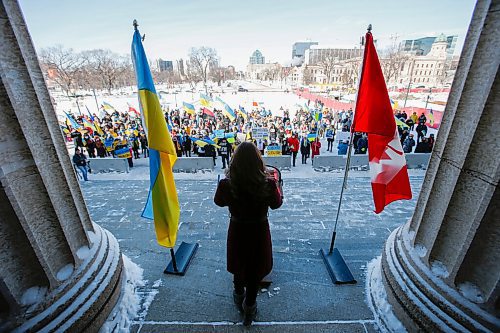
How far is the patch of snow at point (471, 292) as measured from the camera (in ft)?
8.05

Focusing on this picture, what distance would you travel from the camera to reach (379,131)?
3541mm

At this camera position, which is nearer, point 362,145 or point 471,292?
point 471,292

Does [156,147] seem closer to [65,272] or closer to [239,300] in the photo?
[65,272]

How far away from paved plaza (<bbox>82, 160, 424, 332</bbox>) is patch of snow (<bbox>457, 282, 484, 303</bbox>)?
1112 mm

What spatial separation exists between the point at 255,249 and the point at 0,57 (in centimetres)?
295

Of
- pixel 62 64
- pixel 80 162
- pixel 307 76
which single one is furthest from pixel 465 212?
pixel 307 76

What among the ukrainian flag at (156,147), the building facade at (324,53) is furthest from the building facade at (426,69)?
the ukrainian flag at (156,147)

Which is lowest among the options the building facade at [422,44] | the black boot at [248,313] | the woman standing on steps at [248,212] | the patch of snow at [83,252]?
the black boot at [248,313]

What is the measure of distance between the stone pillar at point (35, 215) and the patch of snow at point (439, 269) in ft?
12.3

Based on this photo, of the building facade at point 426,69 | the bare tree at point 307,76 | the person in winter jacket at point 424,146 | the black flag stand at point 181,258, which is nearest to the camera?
the black flag stand at point 181,258

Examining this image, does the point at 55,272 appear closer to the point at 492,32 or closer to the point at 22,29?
the point at 22,29

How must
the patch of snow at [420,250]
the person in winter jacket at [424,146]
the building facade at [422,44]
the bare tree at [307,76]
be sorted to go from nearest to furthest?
the patch of snow at [420,250] < the person in winter jacket at [424,146] < the bare tree at [307,76] < the building facade at [422,44]

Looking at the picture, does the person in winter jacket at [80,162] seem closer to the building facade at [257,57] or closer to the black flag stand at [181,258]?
the black flag stand at [181,258]

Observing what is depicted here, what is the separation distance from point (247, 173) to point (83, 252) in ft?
7.80
